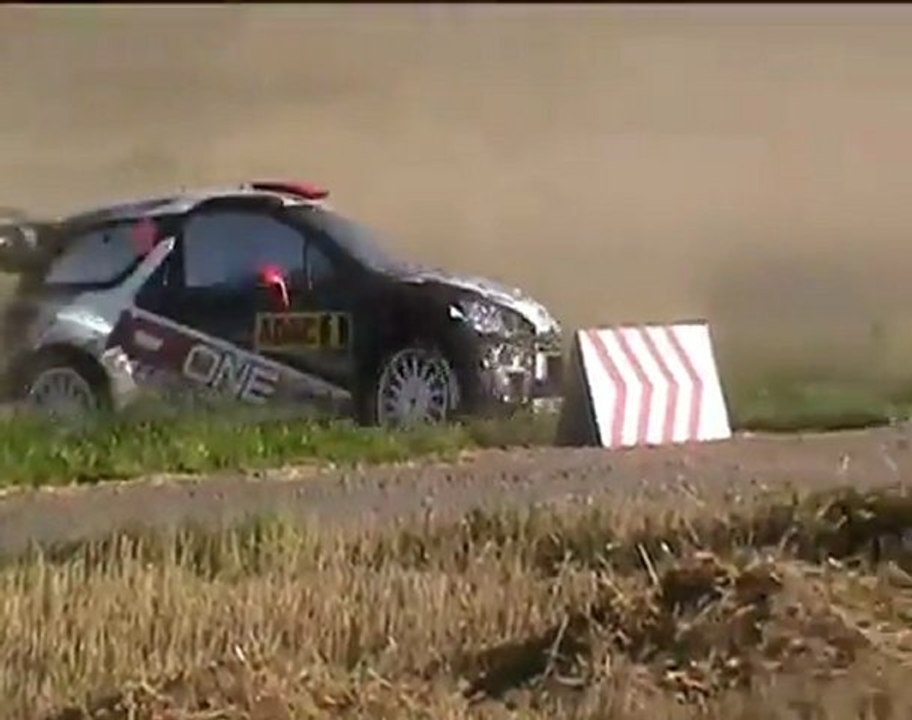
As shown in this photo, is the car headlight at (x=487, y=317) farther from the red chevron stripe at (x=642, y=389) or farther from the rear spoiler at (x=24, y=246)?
the rear spoiler at (x=24, y=246)

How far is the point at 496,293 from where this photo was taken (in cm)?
1736

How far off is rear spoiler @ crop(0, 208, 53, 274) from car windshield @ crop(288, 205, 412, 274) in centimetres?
174

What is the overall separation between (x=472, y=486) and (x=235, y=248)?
13.5ft

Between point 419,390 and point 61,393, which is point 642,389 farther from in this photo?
point 61,393

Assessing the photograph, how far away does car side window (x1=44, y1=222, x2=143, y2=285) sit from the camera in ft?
58.4

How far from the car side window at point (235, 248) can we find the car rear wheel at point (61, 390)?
2.83ft

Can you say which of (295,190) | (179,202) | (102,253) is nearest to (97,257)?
(102,253)

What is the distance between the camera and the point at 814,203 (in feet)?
A: 86.1

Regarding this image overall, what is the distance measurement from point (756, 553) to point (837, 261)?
14.8 m

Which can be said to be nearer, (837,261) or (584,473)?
(584,473)

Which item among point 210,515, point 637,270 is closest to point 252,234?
point 210,515

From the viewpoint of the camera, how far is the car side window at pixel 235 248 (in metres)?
17.5

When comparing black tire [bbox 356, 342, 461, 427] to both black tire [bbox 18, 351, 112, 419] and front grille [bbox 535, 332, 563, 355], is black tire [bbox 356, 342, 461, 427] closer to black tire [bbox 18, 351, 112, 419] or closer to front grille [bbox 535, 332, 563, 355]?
front grille [bbox 535, 332, 563, 355]

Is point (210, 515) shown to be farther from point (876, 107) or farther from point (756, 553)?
point (876, 107)
